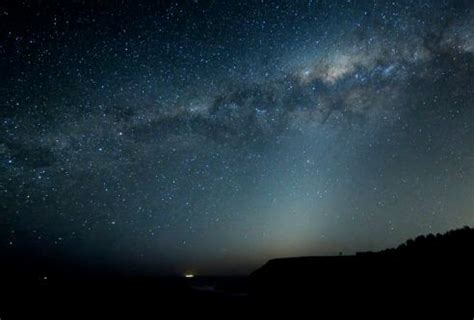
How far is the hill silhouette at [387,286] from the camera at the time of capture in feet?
55.6

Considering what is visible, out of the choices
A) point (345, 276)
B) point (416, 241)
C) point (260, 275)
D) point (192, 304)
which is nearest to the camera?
point (345, 276)

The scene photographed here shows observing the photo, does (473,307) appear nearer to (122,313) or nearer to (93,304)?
(122,313)

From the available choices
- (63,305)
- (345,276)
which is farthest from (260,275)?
(63,305)

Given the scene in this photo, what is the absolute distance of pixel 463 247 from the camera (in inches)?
1025

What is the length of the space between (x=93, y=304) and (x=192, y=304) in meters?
6.80

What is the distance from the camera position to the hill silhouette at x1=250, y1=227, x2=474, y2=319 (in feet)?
55.6

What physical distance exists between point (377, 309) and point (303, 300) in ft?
16.6

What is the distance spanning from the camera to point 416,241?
119ft

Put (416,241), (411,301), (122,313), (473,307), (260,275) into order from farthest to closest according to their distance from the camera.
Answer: (416,241)
(260,275)
(122,313)
(411,301)
(473,307)

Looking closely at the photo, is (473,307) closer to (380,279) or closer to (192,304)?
(380,279)

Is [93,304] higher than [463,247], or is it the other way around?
[463,247]

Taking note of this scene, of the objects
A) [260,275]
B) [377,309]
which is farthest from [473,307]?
[260,275]

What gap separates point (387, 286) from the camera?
19359mm

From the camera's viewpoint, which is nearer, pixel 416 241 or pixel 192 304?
pixel 192 304
